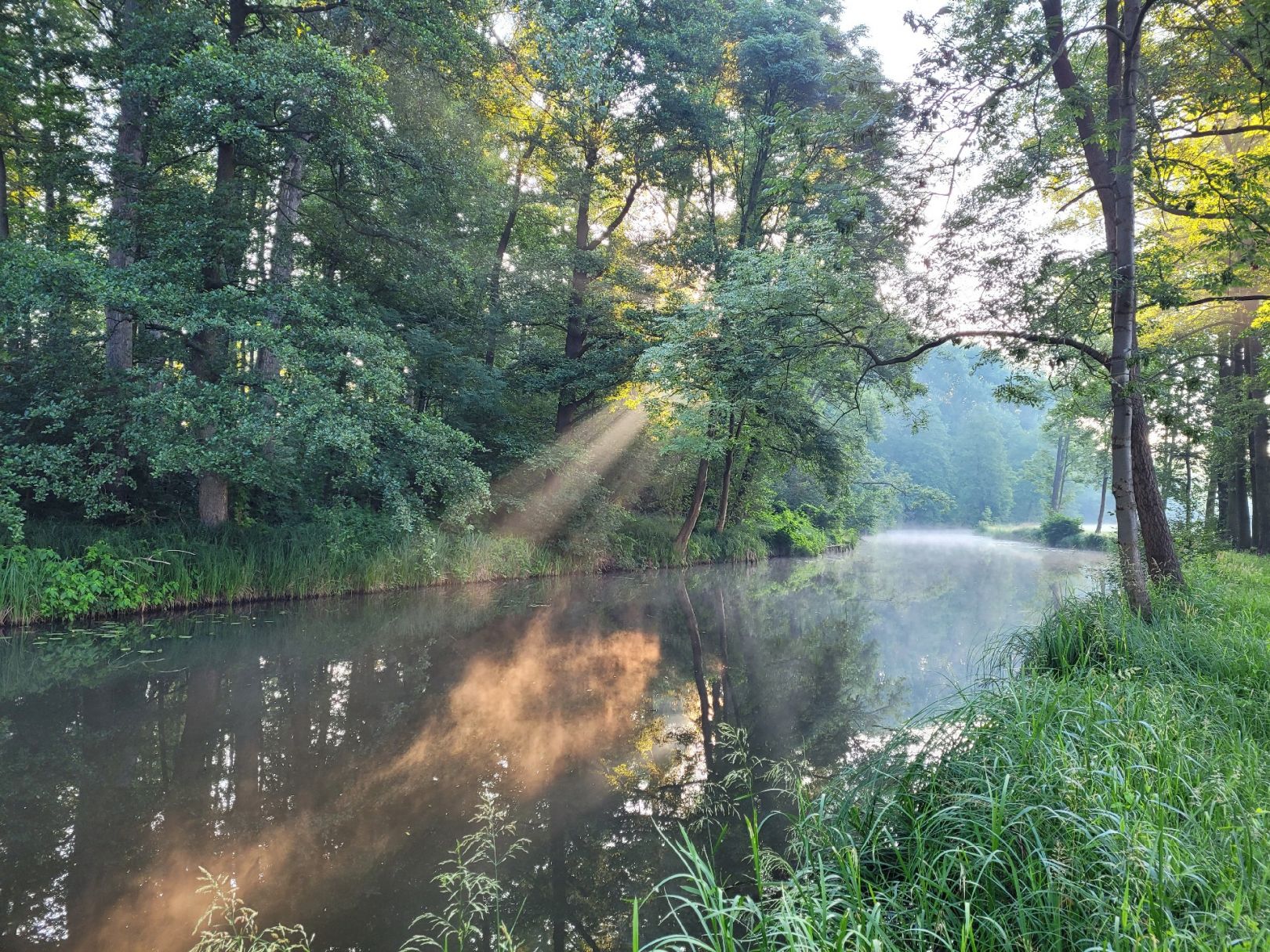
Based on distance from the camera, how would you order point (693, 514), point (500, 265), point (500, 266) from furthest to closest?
point (693, 514) → point (500, 265) → point (500, 266)

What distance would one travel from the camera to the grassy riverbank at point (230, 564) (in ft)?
25.9

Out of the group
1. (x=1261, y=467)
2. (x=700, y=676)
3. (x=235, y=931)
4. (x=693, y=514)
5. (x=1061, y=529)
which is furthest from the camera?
(x=1061, y=529)

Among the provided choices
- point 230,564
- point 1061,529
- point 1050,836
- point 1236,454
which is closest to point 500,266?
point 230,564

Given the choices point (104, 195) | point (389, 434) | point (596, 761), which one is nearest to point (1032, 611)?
point (596, 761)

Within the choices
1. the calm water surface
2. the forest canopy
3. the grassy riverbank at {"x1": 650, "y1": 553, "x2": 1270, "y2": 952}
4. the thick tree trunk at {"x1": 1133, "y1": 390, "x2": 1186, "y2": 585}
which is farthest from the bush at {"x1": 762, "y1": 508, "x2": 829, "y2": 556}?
the grassy riverbank at {"x1": 650, "y1": 553, "x2": 1270, "y2": 952}

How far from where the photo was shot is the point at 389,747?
15.6 ft

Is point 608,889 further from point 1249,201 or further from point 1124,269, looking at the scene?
point 1249,201

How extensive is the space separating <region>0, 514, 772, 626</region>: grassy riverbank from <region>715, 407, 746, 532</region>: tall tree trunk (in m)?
4.55

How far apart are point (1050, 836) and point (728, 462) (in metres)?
16.6

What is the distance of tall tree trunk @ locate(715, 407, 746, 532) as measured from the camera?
15578 millimetres

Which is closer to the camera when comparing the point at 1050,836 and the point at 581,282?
the point at 1050,836

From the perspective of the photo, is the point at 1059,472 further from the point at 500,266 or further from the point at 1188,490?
the point at 500,266

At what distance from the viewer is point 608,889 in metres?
3.04

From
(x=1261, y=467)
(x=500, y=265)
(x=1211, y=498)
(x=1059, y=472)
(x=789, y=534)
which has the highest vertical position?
(x=500, y=265)
